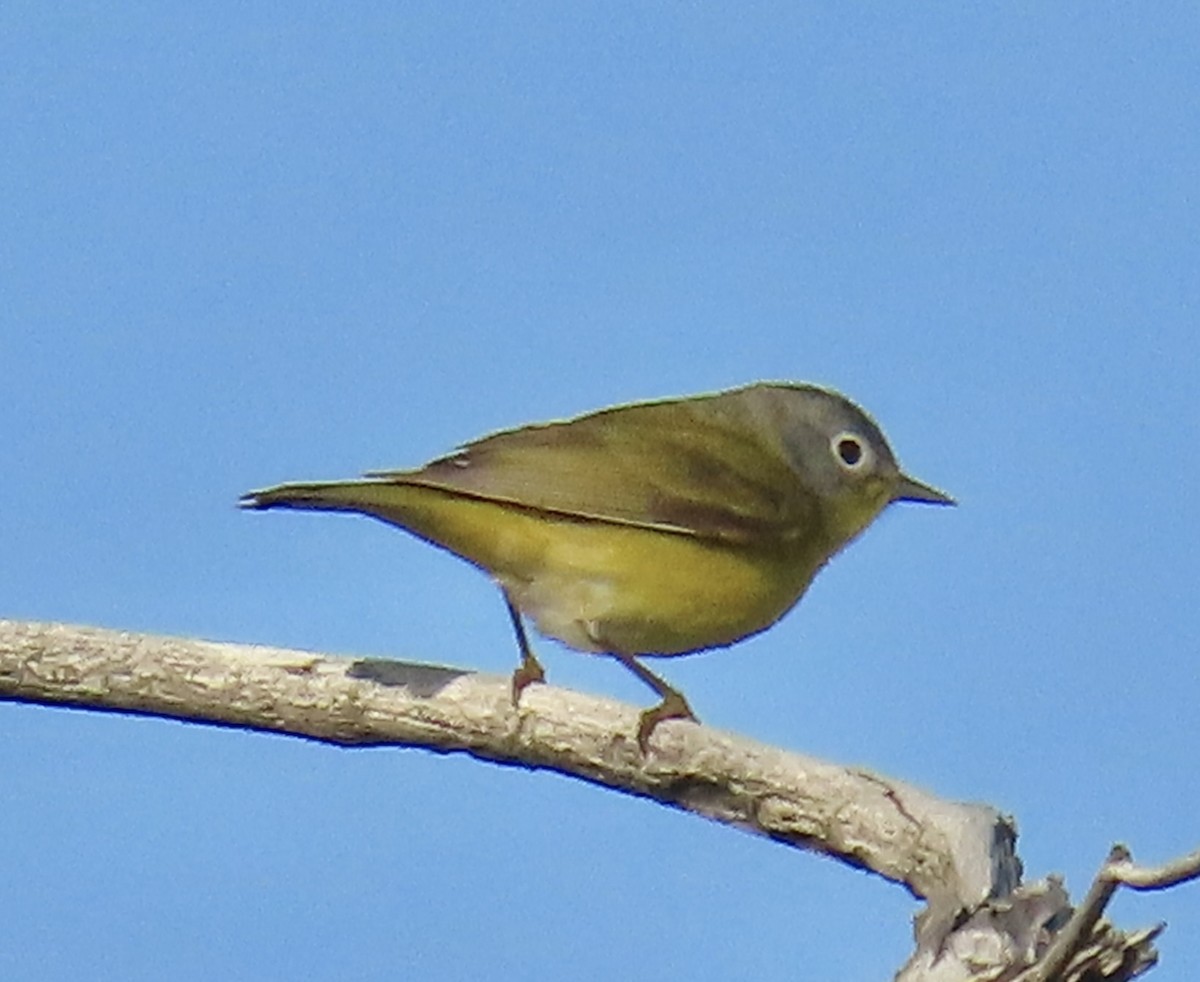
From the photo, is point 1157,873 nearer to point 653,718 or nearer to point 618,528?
point 653,718

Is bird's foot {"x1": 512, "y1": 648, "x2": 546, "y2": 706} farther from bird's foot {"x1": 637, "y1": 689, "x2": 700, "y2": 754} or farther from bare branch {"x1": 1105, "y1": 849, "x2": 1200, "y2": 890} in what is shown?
bare branch {"x1": 1105, "y1": 849, "x2": 1200, "y2": 890}

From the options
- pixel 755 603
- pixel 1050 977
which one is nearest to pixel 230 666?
pixel 755 603

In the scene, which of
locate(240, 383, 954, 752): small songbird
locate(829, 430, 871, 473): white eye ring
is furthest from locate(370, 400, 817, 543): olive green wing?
locate(829, 430, 871, 473): white eye ring

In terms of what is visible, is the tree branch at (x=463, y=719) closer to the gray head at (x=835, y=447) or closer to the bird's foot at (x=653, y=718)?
the bird's foot at (x=653, y=718)

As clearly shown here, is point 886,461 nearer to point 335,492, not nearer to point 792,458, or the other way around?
point 792,458

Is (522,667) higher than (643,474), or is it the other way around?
(643,474)

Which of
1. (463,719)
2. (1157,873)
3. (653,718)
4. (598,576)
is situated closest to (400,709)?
(463,719)

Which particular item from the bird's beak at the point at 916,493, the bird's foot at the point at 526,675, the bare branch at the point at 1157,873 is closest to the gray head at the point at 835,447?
the bird's beak at the point at 916,493
